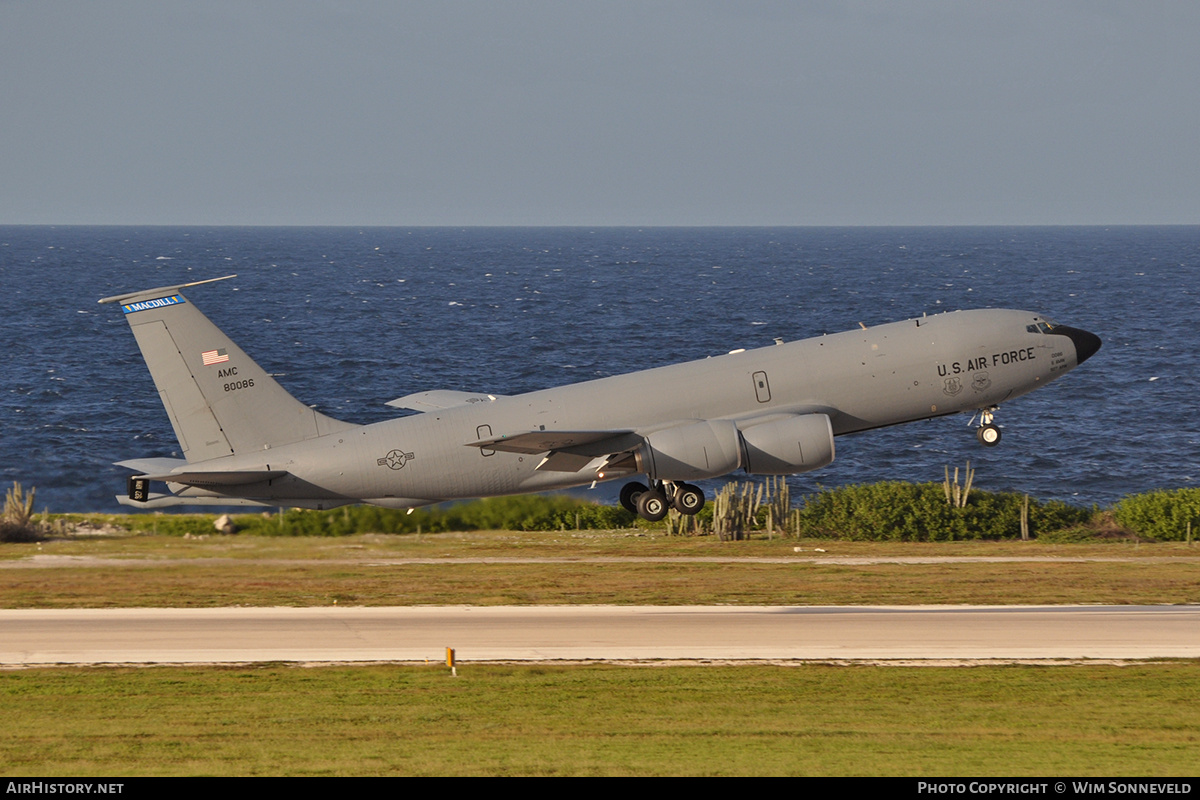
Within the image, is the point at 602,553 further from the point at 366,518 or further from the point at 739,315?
the point at 739,315

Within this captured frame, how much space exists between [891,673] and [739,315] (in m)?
146

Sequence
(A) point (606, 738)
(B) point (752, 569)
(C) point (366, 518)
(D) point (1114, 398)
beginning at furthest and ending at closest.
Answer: (D) point (1114, 398) → (B) point (752, 569) → (C) point (366, 518) → (A) point (606, 738)

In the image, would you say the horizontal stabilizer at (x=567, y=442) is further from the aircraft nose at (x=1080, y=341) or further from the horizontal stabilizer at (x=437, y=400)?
the aircraft nose at (x=1080, y=341)

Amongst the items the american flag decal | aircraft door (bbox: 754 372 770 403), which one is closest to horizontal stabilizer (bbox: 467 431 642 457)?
aircraft door (bbox: 754 372 770 403)

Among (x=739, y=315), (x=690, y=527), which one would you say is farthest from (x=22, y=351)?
(x=690, y=527)

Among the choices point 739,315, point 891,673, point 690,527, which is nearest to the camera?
point 891,673

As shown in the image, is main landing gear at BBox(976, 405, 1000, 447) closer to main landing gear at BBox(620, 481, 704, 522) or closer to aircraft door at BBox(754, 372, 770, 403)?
aircraft door at BBox(754, 372, 770, 403)

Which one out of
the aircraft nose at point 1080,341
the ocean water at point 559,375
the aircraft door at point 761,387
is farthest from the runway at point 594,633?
the ocean water at point 559,375

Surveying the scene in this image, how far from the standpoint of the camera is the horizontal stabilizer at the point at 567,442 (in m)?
37.3

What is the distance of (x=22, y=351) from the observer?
489 feet

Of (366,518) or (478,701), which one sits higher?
(366,518)

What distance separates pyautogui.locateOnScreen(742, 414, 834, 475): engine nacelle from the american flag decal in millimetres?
15583

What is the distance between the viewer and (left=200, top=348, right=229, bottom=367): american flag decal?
130 feet

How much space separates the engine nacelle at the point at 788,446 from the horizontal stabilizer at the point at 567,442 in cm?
334
